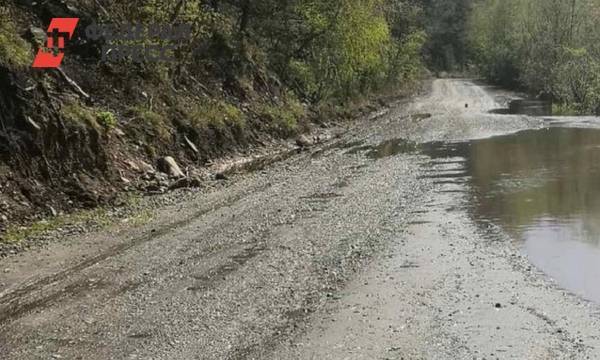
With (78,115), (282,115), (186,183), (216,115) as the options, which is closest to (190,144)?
(216,115)

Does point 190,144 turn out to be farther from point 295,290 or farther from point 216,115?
point 295,290

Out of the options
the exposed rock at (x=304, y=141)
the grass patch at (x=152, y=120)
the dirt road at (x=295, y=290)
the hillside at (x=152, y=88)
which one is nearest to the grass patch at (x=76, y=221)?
the hillside at (x=152, y=88)

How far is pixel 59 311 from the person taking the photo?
6785 mm

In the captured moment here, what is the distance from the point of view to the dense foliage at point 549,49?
1332 inches

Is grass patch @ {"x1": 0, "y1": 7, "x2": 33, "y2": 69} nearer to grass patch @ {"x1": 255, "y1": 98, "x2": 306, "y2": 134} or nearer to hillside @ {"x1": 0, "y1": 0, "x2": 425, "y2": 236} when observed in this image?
hillside @ {"x1": 0, "y1": 0, "x2": 425, "y2": 236}

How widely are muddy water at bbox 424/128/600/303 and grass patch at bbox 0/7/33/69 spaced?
8.66m

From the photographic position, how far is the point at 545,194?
1273 cm

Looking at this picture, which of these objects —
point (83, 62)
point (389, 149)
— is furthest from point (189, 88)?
point (389, 149)

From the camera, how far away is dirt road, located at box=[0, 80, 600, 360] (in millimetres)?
5891

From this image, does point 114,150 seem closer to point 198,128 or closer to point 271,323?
point 198,128

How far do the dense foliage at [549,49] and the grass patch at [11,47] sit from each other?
27.3 metres

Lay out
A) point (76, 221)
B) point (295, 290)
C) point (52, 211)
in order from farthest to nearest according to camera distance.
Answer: point (52, 211), point (76, 221), point (295, 290)

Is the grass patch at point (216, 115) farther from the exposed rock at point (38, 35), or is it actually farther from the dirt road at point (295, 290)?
the dirt road at point (295, 290)

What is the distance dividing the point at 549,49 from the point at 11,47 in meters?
40.2
